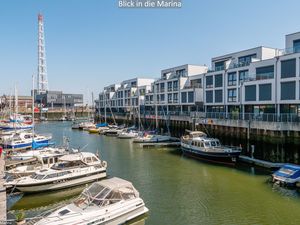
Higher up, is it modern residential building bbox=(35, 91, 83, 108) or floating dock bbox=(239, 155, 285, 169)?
modern residential building bbox=(35, 91, 83, 108)

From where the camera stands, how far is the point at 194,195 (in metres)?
22.2

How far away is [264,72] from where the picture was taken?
137 feet

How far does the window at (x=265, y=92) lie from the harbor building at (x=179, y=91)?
56.8ft

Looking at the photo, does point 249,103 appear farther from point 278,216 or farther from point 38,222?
point 38,222

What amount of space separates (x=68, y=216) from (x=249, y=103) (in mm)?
36225

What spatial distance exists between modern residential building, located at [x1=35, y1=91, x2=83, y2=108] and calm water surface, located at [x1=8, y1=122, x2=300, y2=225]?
147458 mm

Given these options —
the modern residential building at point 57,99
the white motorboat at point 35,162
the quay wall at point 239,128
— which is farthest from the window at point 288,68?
the modern residential building at point 57,99

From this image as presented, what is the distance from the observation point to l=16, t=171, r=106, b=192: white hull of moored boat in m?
21.7

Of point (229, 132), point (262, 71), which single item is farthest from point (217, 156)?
point (262, 71)

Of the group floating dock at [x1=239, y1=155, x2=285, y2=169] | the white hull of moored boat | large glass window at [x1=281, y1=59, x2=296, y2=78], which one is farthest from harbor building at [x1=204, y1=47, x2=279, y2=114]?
the white hull of moored boat

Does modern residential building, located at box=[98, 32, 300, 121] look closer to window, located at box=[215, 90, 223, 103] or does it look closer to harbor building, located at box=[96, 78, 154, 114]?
window, located at box=[215, 90, 223, 103]

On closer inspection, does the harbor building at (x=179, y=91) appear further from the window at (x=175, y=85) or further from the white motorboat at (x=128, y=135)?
the white motorboat at (x=128, y=135)

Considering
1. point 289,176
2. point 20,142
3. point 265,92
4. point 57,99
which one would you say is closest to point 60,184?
point 289,176

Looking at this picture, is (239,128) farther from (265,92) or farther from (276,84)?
(276,84)
